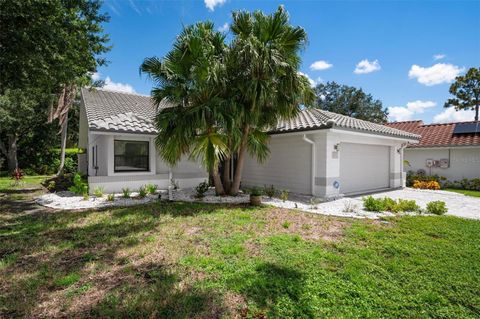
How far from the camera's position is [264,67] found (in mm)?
9102

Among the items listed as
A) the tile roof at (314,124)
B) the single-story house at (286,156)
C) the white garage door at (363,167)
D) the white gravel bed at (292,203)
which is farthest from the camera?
the white garage door at (363,167)

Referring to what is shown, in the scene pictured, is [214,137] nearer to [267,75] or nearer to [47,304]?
[267,75]

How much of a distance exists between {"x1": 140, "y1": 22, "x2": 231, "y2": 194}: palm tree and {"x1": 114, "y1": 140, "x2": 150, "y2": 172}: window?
12.2 ft

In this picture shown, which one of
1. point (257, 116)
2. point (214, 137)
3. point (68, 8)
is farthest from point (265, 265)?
point (68, 8)

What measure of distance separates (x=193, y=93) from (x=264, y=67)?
269cm

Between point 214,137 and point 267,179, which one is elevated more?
point 214,137

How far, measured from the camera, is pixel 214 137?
9.34 meters

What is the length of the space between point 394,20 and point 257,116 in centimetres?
751

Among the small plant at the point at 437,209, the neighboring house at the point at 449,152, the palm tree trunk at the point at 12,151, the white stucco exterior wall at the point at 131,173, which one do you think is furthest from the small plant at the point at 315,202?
the palm tree trunk at the point at 12,151

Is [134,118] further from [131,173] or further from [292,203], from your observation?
[292,203]

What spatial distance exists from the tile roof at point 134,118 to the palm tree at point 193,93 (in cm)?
200

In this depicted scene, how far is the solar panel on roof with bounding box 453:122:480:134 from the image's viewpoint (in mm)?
18725

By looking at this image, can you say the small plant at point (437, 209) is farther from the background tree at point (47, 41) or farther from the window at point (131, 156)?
the background tree at point (47, 41)

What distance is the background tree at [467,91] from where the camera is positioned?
31634 mm
